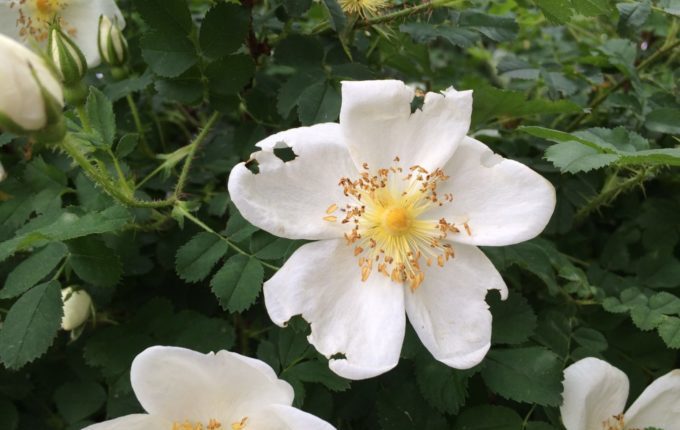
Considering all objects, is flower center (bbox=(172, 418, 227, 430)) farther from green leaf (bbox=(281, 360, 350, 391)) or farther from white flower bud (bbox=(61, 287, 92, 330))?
white flower bud (bbox=(61, 287, 92, 330))

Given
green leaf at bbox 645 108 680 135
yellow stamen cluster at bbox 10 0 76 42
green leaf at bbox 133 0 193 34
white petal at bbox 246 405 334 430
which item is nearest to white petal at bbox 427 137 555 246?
white petal at bbox 246 405 334 430

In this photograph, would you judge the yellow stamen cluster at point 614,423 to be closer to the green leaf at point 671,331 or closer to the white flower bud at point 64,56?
the green leaf at point 671,331

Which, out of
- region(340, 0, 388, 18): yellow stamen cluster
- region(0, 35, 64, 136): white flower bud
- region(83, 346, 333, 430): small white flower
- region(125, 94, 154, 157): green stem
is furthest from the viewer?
region(125, 94, 154, 157): green stem

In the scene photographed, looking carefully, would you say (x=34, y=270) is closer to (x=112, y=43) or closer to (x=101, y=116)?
(x=101, y=116)

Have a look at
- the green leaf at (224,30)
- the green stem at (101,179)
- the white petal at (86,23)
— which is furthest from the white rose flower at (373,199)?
the white petal at (86,23)

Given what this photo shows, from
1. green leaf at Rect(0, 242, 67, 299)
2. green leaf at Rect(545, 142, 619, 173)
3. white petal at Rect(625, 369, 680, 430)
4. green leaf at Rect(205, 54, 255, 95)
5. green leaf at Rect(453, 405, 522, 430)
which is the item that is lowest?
white petal at Rect(625, 369, 680, 430)
